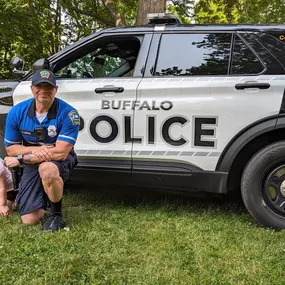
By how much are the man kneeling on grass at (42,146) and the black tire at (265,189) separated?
4.91 ft

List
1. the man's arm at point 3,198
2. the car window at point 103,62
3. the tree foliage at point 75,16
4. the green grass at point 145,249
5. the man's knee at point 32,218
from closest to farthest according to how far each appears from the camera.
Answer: the green grass at point 145,249, the man's knee at point 32,218, the man's arm at point 3,198, the car window at point 103,62, the tree foliage at point 75,16

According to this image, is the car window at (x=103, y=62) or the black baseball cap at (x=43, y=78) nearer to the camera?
the black baseball cap at (x=43, y=78)

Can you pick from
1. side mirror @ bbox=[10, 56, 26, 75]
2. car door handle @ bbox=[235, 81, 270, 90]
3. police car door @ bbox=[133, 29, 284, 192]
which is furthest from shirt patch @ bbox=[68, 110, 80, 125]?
car door handle @ bbox=[235, 81, 270, 90]

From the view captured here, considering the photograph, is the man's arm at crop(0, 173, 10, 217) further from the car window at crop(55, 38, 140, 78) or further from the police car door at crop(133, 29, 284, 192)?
the police car door at crop(133, 29, 284, 192)

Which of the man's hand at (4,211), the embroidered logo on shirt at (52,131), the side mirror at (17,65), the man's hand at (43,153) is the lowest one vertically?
the man's hand at (4,211)

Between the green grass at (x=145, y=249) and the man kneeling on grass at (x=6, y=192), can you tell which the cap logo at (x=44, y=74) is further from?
the green grass at (x=145, y=249)

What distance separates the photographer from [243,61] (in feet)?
10.3

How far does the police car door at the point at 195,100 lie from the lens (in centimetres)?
304

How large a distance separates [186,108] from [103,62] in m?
1.05

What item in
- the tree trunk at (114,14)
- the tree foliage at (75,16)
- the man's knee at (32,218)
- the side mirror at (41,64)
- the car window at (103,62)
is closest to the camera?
the man's knee at (32,218)

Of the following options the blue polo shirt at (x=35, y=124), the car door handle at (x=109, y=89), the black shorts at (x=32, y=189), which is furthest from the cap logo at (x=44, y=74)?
the black shorts at (x=32, y=189)

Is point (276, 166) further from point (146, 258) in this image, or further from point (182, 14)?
point (182, 14)

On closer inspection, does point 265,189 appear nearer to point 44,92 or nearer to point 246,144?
point 246,144

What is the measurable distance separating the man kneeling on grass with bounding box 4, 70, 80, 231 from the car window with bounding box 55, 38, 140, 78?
507mm
